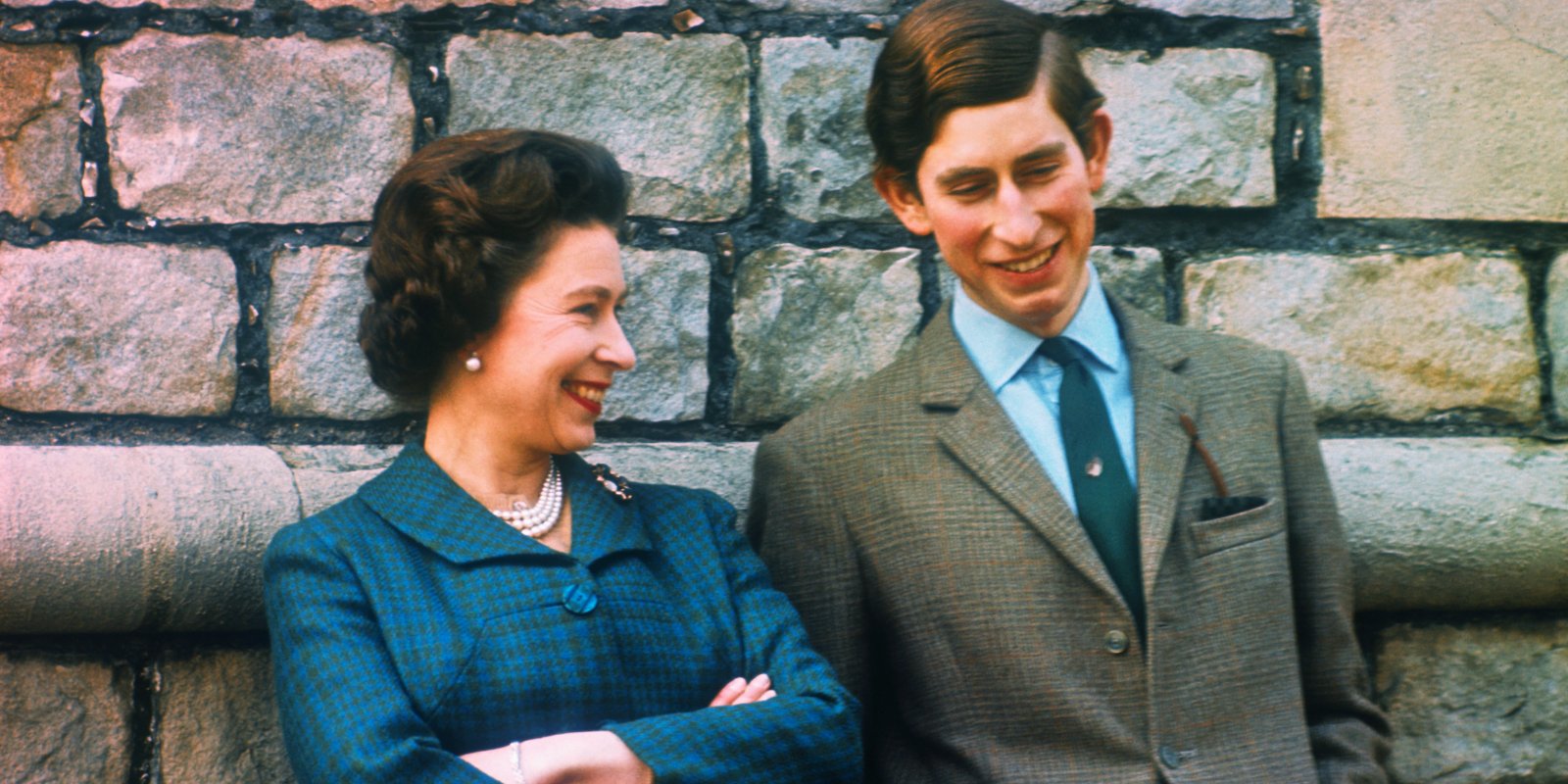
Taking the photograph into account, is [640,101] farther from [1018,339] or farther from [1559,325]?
[1559,325]

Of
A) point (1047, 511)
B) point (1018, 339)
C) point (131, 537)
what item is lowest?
point (131, 537)

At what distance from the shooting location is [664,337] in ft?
8.63

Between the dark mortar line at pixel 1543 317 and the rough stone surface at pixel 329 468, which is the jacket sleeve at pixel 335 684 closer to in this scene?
the rough stone surface at pixel 329 468

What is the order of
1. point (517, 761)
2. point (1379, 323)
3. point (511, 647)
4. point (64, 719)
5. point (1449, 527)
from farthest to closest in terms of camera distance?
point (1379, 323) < point (1449, 527) < point (64, 719) < point (511, 647) < point (517, 761)

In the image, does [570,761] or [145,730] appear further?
[145,730]

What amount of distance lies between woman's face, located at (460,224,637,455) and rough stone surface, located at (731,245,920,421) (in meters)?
0.62

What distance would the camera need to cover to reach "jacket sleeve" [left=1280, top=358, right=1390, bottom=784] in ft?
7.09

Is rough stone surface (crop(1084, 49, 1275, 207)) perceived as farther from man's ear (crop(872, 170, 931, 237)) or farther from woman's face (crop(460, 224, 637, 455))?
woman's face (crop(460, 224, 637, 455))

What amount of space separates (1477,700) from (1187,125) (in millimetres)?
1177

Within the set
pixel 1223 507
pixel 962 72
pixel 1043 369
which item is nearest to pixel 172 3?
pixel 962 72

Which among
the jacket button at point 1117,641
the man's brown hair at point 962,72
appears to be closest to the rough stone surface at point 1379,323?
the man's brown hair at point 962,72

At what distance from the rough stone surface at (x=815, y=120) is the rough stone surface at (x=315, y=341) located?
2.63 ft

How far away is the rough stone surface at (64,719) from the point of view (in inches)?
90.7

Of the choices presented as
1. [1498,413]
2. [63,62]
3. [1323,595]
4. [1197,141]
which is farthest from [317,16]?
[1498,413]
